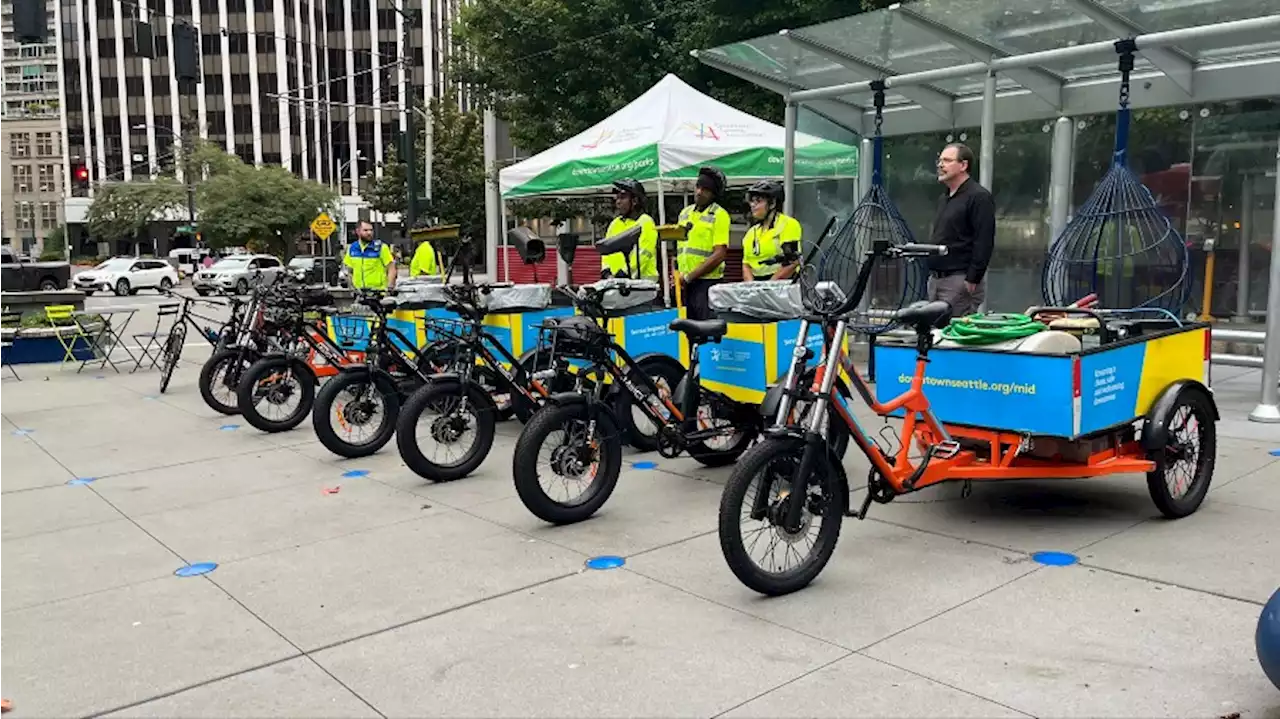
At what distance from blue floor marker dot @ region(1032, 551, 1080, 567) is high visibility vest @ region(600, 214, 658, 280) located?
4155mm

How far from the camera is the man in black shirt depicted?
22.4ft

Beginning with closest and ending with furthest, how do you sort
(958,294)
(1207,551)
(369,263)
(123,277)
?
1. (1207,551)
2. (958,294)
3. (369,263)
4. (123,277)

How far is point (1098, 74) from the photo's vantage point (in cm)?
970

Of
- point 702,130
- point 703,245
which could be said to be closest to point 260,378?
point 703,245

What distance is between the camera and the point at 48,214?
105500mm

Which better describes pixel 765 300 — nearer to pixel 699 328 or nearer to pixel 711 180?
pixel 699 328

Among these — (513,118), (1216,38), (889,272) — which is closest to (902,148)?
(889,272)

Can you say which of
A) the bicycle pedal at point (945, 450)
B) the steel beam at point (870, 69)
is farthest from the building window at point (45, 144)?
the bicycle pedal at point (945, 450)

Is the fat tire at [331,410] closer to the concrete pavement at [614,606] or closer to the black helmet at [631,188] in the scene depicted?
the concrete pavement at [614,606]

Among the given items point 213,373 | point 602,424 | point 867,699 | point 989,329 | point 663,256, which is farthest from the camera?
point 663,256

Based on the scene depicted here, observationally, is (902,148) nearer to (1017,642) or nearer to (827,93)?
(827,93)

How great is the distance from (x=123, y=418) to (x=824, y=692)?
8.30 metres

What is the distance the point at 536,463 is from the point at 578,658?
1.73m

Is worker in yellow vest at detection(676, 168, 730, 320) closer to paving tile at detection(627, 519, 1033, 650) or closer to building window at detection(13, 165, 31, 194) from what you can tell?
paving tile at detection(627, 519, 1033, 650)
